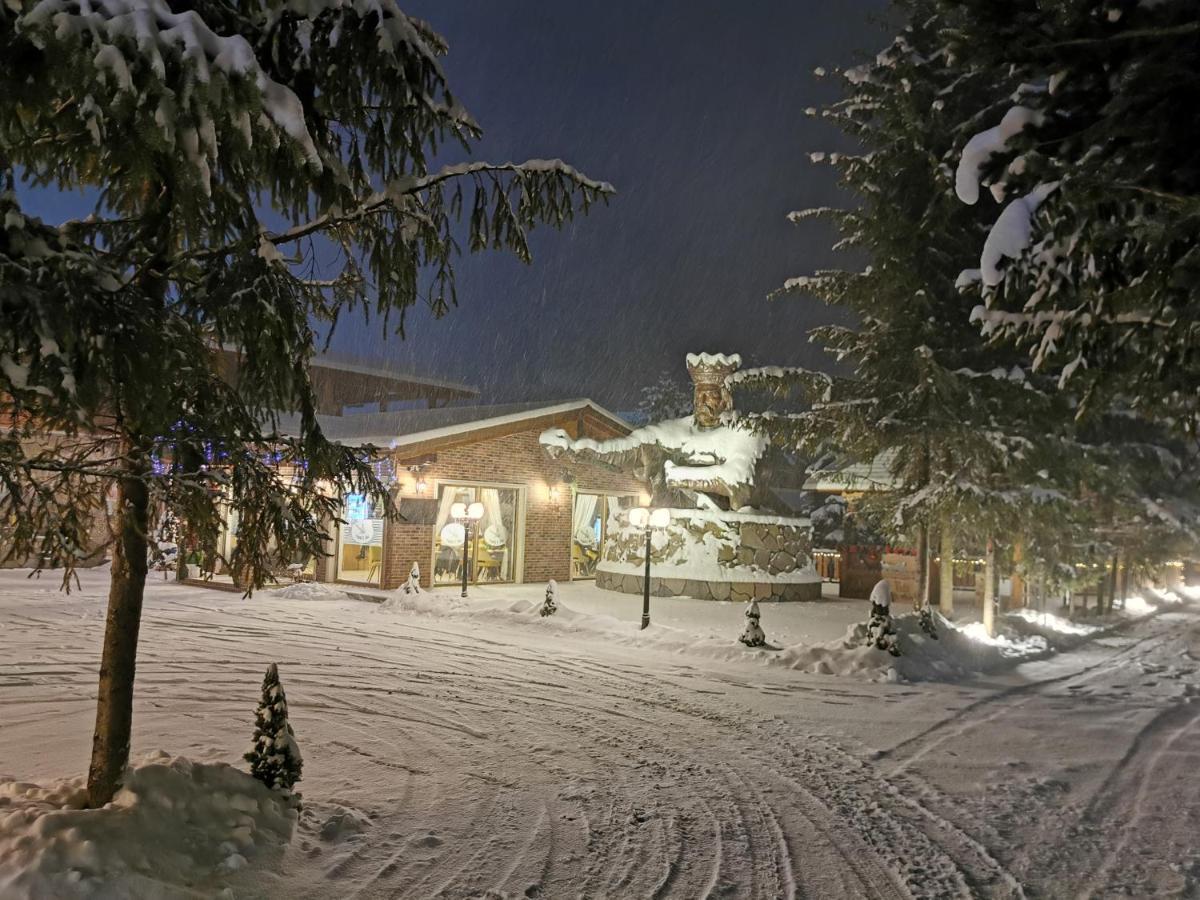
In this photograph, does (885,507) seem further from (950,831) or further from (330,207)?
(330,207)

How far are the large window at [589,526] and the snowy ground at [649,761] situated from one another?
1096 centimetres

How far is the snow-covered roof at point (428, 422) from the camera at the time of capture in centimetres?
1855

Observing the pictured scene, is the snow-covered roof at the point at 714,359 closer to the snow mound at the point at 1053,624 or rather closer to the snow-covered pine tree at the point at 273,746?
the snow mound at the point at 1053,624

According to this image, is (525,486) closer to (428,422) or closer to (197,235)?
(428,422)

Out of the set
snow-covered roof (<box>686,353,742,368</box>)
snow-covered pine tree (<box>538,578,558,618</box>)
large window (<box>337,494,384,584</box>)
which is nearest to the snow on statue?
snow-covered pine tree (<box>538,578,558,618</box>)

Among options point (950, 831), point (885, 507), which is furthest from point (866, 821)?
point (885, 507)

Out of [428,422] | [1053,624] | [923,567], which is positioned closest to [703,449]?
[923,567]

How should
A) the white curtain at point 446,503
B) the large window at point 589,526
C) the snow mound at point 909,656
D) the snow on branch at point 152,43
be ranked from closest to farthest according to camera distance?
the snow on branch at point 152,43
the snow mound at point 909,656
the white curtain at point 446,503
the large window at point 589,526

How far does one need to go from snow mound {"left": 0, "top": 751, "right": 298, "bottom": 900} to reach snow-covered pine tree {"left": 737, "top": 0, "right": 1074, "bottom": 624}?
10544 mm

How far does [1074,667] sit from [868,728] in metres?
A: 6.53

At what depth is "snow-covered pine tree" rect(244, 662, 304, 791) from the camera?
4.80 m

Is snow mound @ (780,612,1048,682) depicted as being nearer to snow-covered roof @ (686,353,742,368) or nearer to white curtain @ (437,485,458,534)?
snow-covered roof @ (686,353,742,368)

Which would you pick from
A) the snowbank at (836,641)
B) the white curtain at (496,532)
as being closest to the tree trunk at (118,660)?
the snowbank at (836,641)

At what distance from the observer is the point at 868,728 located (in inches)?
306
